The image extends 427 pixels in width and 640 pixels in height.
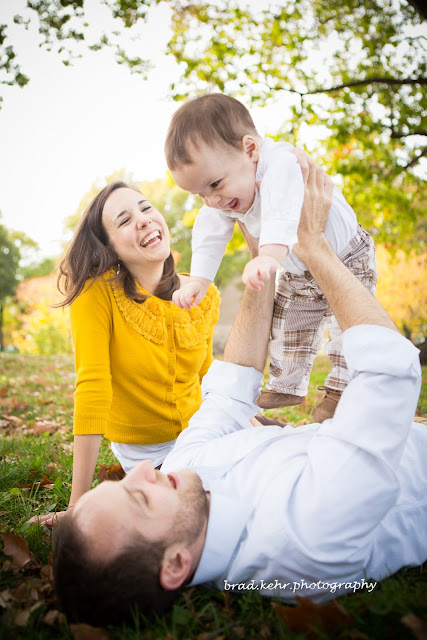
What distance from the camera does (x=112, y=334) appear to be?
3123mm

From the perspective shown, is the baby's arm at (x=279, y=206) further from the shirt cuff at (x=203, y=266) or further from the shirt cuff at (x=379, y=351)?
the shirt cuff at (x=203, y=266)

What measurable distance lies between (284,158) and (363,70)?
7630 millimetres

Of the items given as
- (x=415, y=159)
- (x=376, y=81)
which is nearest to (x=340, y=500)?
(x=376, y=81)

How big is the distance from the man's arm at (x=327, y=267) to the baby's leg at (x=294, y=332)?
49 cm

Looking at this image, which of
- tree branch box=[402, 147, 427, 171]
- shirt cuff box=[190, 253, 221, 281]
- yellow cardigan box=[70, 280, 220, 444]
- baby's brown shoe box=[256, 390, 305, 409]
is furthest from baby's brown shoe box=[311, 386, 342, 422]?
tree branch box=[402, 147, 427, 171]

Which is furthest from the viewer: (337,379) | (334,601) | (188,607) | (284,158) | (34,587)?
(337,379)

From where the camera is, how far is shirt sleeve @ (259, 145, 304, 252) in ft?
7.38

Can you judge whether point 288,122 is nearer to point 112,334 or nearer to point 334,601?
point 112,334


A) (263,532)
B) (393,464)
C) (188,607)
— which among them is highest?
(393,464)

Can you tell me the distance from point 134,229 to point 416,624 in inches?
101

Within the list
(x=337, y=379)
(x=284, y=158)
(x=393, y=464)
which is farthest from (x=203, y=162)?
(x=393, y=464)

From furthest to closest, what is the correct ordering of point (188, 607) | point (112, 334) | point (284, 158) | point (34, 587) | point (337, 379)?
point (112, 334) < point (337, 379) < point (284, 158) < point (34, 587) < point (188, 607)

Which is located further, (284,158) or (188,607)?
(284,158)

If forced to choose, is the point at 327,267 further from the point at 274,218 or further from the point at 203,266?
the point at 203,266
